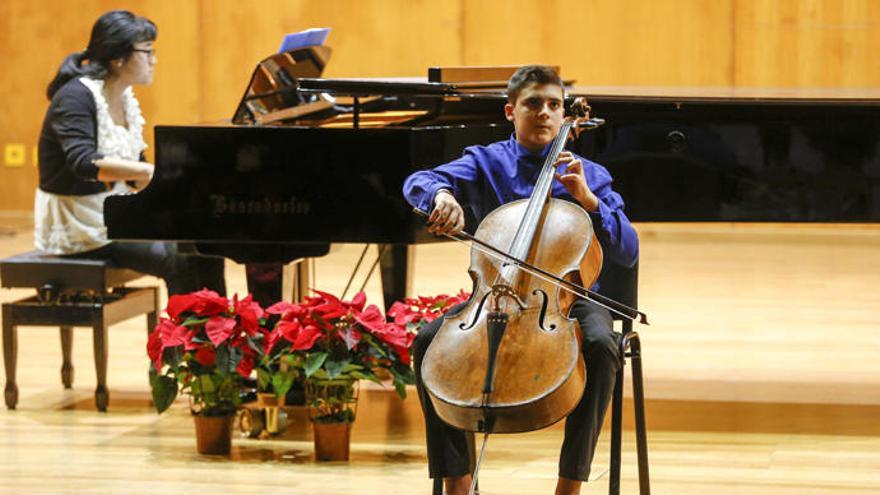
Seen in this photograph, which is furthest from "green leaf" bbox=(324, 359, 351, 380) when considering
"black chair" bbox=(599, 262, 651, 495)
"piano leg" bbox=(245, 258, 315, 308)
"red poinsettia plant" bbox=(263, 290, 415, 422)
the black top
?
the black top

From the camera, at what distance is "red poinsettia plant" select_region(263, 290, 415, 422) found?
3.55m

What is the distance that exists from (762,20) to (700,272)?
5.45ft

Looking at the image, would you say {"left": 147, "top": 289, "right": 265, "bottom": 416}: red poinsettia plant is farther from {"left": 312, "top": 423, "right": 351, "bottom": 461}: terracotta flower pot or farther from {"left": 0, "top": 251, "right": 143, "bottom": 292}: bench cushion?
{"left": 0, "top": 251, "right": 143, "bottom": 292}: bench cushion

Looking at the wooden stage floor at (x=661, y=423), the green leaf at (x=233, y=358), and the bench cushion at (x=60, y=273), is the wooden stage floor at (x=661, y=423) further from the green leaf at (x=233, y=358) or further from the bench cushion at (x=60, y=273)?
the bench cushion at (x=60, y=273)

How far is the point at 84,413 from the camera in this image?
4.17 meters

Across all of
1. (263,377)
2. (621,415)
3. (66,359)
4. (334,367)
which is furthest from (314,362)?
(66,359)

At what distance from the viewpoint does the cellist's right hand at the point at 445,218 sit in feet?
8.79

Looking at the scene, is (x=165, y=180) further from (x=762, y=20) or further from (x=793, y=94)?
(x=762, y=20)

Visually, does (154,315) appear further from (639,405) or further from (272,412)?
(639,405)

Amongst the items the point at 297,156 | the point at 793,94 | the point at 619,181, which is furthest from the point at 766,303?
the point at 297,156

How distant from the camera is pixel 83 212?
4.29 m

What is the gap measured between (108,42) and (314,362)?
130 centimetres

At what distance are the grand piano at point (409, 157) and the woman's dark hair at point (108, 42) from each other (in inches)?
15.2

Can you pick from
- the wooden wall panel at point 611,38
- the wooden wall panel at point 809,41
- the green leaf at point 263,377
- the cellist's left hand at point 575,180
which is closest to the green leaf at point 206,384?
the green leaf at point 263,377
